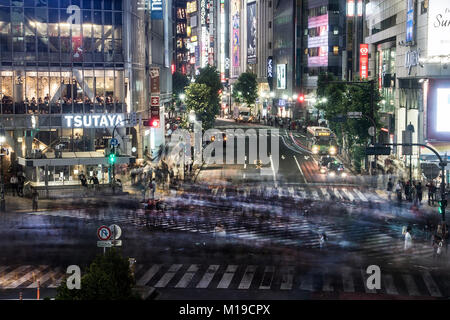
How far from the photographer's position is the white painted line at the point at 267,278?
3059 centimetres

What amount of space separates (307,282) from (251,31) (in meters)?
169

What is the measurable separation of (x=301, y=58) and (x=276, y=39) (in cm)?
1729

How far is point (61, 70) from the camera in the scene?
68250 millimetres

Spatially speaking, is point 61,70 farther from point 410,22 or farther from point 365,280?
point 365,280

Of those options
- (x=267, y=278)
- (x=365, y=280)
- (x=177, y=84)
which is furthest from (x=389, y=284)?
(x=177, y=84)

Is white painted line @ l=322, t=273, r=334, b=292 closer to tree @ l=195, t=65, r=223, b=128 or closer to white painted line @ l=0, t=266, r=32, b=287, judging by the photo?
white painted line @ l=0, t=266, r=32, b=287

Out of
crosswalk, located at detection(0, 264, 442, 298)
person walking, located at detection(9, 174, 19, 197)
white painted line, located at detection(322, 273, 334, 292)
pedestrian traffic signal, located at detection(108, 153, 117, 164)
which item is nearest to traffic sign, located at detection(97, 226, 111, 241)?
crosswalk, located at detection(0, 264, 442, 298)

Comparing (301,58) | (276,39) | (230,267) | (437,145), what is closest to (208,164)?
(437,145)

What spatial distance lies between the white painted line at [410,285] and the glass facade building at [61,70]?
39.2m

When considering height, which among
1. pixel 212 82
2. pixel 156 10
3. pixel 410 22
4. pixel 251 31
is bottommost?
pixel 212 82

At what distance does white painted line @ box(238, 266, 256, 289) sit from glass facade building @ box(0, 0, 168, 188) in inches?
1352

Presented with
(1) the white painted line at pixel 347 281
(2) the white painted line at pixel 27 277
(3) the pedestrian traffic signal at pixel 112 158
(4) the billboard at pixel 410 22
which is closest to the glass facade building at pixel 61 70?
(3) the pedestrian traffic signal at pixel 112 158

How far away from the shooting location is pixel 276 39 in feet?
563

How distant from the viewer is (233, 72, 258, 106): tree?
17662cm
